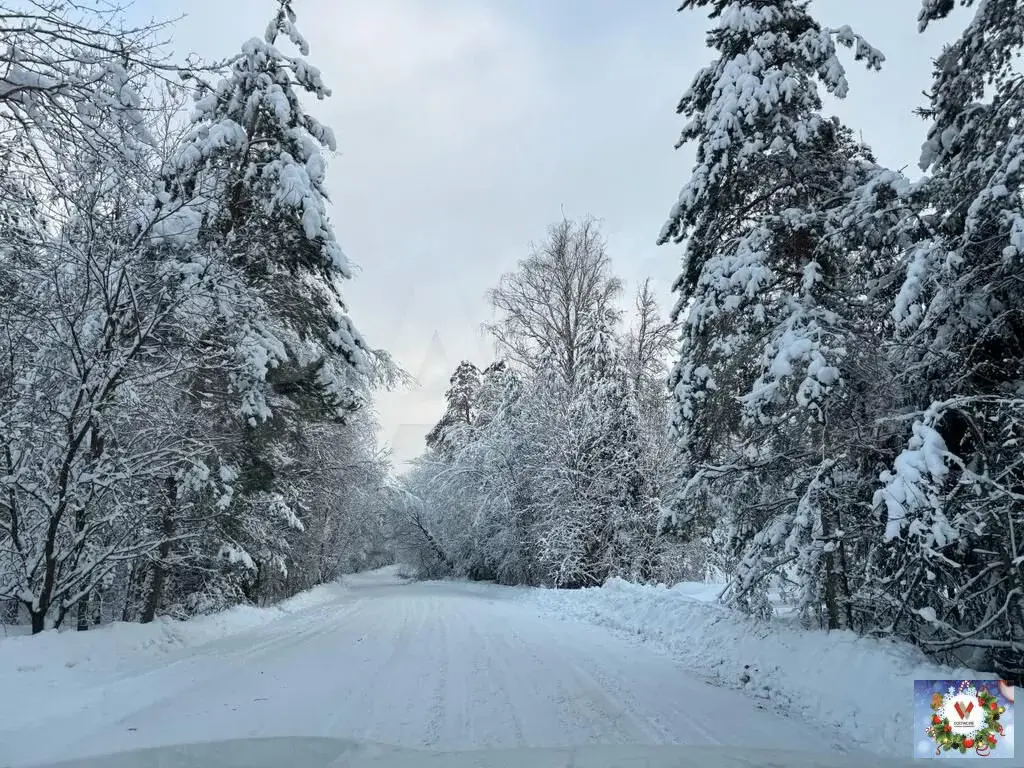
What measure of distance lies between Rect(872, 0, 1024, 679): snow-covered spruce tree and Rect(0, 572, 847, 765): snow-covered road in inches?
72.5

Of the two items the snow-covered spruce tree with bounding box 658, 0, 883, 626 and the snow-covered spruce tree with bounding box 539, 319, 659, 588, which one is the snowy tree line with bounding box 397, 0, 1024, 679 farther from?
the snow-covered spruce tree with bounding box 539, 319, 659, 588

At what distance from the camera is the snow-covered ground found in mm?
4637

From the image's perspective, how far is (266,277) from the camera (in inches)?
402

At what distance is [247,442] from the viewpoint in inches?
383

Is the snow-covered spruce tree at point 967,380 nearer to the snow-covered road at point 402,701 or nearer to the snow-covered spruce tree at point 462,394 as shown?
the snow-covered road at point 402,701

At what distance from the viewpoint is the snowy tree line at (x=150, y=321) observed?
151 inches

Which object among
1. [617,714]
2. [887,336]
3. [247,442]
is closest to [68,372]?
[247,442]

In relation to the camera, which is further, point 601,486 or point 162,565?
point 601,486

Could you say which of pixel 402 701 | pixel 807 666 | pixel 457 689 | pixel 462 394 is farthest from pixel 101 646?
pixel 462 394

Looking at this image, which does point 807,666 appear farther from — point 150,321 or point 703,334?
point 150,321

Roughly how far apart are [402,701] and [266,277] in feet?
24.3

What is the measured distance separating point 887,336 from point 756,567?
3406 millimetres

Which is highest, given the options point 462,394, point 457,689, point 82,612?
point 462,394

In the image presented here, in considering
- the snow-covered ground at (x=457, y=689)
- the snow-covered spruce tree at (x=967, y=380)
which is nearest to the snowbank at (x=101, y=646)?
the snow-covered ground at (x=457, y=689)
